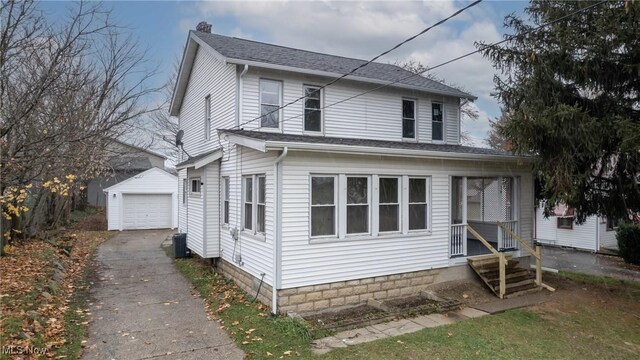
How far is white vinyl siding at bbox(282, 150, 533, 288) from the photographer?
8.07 meters

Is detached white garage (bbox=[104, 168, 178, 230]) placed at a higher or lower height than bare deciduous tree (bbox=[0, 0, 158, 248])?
lower

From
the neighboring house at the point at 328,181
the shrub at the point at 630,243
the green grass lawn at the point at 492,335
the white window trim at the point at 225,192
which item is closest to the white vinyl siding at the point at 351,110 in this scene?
the neighboring house at the point at 328,181

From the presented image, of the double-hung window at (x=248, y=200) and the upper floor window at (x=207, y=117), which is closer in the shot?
the double-hung window at (x=248, y=200)

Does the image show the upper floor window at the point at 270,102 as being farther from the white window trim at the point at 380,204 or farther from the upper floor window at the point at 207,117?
the white window trim at the point at 380,204

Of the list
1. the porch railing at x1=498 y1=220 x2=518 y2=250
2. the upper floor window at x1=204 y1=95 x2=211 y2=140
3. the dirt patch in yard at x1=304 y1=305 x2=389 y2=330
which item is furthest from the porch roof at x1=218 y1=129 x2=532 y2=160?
the dirt patch in yard at x1=304 y1=305 x2=389 y2=330

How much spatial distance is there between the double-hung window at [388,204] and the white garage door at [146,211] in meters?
18.6

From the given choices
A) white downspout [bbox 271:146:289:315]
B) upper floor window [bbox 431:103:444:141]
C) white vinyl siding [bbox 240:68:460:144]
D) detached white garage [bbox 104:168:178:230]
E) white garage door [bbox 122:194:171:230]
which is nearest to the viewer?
white downspout [bbox 271:146:289:315]

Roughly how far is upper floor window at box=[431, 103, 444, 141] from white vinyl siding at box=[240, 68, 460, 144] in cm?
16

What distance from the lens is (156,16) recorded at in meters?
11.6

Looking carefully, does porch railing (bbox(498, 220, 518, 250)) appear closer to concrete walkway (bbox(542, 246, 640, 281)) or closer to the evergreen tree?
the evergreen tree

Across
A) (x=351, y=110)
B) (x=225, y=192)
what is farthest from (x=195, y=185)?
(x=351, y=110)

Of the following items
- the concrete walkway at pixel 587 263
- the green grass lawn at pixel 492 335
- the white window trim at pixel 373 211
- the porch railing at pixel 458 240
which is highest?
the white window trim at pixel 373 211

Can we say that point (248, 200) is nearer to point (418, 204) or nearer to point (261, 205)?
point (261, 205)

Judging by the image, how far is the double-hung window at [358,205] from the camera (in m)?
8.82
